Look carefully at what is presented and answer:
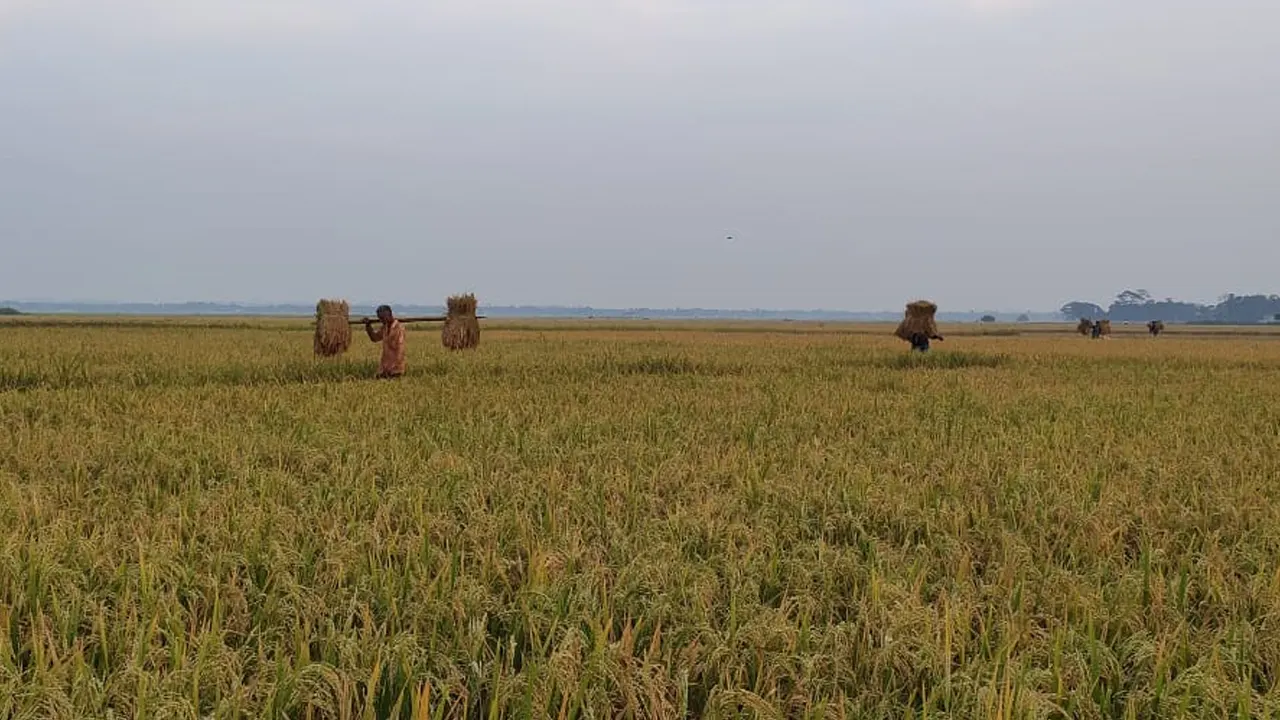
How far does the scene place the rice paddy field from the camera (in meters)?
2.34

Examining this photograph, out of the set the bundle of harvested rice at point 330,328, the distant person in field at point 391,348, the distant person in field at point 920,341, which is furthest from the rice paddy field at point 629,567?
the distant person in field at point 920,341

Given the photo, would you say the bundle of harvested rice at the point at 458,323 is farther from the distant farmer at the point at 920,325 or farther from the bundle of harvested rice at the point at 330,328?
the distant farmer at the point at 920,325

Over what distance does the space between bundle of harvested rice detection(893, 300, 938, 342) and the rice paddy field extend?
13.0 m

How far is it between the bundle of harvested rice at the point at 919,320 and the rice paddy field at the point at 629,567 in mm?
13027

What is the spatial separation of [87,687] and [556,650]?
138 cm

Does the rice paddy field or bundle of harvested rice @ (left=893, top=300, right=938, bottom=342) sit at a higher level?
bundle of harvested rice @ (left=893, top=300, right=938, bottom=342)

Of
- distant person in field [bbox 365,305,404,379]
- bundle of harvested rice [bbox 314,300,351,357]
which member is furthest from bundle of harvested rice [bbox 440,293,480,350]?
distant person in field [bbox 365,305,404,379]

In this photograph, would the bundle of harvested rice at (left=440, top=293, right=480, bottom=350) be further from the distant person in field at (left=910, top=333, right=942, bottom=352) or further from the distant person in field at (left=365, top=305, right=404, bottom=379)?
the distant person in field at (left=910, top=333, right=942, bottom=352)

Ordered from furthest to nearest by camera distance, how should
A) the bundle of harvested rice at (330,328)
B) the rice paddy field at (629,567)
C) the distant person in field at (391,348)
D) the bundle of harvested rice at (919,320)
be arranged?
the bundle of harvested rice at (919,320), the bundle of harvested rice at (330,328), the distant person in field at (391,348), the rice paddy field at (629,567)

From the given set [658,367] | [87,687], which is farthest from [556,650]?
[658,367]

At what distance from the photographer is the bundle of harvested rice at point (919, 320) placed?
21.0m

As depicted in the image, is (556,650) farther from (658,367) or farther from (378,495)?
(658,367)

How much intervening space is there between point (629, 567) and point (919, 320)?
1995cm

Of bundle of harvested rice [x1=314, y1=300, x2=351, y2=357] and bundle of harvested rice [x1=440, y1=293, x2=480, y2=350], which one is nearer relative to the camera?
bundle of harvested rice [x1=314, y1=300, x2=351, y2=357]
